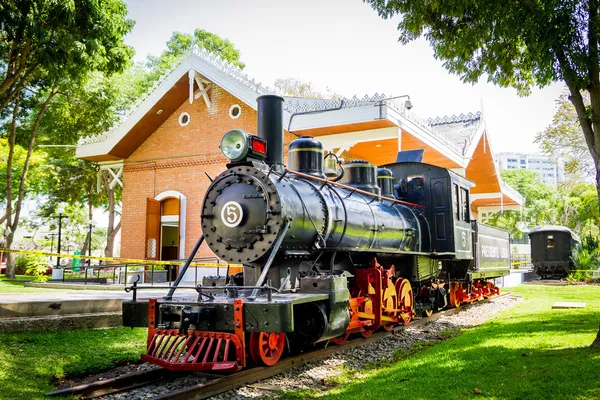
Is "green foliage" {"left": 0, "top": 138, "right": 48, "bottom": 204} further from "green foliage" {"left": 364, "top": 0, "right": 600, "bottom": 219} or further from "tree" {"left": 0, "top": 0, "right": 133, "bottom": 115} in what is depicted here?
"green foliage" {"left": 364, "top": 0, "right": 600, "bottom": 219}

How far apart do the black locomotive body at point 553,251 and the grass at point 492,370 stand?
20510mm

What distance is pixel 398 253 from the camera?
9430mm

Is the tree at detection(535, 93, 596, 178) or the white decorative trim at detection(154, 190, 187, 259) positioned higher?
the tree at detection(535, 93, 596, 178)

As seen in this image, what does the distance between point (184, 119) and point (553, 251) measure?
21442 millimetres

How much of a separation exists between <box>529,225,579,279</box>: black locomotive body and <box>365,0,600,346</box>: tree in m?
20.0

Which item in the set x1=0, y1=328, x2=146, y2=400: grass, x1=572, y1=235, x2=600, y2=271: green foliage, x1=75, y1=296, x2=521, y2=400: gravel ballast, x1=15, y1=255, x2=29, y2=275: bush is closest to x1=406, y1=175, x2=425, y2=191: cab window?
x1=75, y1=296, x2=521, y2=400: gravel ballast

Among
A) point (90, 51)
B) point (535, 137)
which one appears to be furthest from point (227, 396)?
point (535, 137)

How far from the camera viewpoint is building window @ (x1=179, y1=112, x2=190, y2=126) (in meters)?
19.6

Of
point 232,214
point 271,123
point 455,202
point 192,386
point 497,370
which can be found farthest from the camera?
point 455,202

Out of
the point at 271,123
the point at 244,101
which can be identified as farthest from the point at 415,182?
the point at 244,101

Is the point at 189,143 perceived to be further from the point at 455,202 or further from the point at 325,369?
the point at 325,369

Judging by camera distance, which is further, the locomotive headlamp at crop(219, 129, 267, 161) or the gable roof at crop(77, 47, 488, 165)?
the gable roof at crop(77, 47, 488, 165)

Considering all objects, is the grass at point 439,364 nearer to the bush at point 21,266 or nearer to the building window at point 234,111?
the building window at point 234,111

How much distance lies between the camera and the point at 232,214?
22.5 ft
